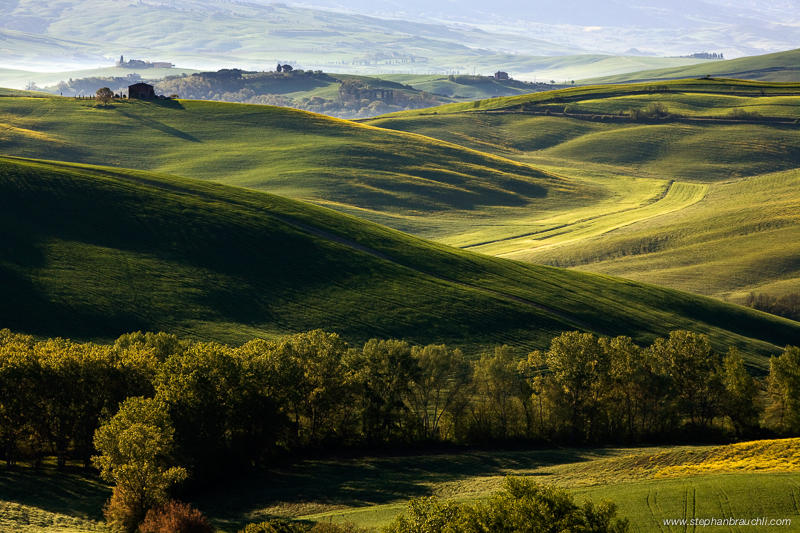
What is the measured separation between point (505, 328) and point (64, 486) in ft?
149

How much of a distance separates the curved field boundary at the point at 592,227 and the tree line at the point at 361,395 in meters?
61.1

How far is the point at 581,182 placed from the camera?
576 feet

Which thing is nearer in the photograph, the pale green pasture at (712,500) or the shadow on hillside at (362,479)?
the pale green pasture at (712,500)

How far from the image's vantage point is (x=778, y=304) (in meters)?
99.5

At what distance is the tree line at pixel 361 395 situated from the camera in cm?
4425

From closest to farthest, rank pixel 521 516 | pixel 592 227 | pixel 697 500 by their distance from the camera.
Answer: pixel 521 516 → pixel 697 500 → pixel 592 227

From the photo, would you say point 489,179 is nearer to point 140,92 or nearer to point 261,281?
point 261,281

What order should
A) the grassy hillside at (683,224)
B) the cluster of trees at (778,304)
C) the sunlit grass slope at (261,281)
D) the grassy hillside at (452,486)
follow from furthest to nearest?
the grassy hillside at (683,224) → the cluster of trees at (778,304) → the sunlit grass slope at (261,281) → the grassy hillside at (452,486)

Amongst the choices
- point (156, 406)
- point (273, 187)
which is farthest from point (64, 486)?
point (273, 187)

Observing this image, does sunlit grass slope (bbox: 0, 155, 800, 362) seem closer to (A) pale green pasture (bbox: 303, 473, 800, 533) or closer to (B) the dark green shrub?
(B) the dark green shrub

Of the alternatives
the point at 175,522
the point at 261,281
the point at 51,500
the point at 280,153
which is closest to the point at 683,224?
the point at 261,281

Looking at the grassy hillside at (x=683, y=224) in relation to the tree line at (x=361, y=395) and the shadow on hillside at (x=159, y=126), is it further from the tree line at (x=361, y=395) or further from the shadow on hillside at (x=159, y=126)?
the shadow on hillside at (x=159, y=126)

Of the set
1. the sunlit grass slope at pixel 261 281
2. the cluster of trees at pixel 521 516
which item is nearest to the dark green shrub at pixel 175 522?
the cluster of trees at pixel 521 516

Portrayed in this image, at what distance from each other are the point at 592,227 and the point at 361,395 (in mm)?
96240
